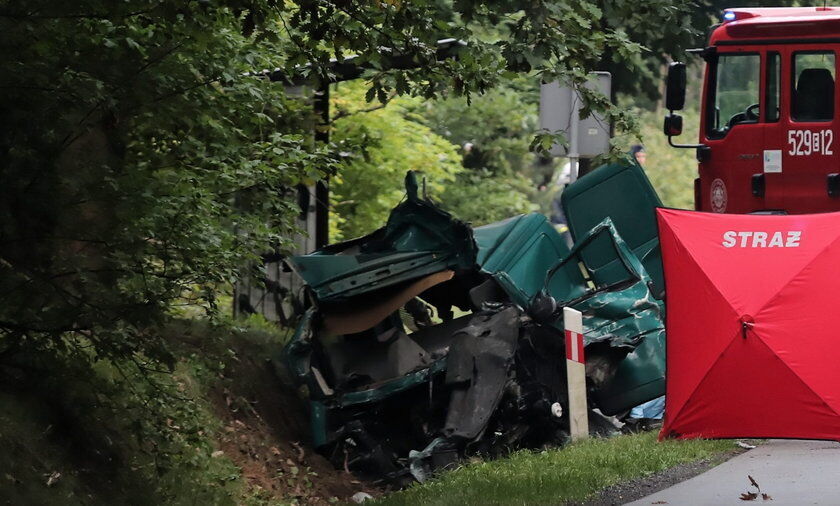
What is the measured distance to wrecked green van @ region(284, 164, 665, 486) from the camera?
13.2 metres

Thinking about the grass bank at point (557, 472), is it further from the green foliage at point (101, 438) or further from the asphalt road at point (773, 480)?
the green foliage at point (101, 438)

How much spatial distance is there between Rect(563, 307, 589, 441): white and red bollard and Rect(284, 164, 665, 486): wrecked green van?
0.20 metres

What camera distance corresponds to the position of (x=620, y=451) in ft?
37.6

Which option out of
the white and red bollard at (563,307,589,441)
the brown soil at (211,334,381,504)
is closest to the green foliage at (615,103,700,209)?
the brown soil at (211,334,381,504)

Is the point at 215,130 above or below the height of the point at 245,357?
above

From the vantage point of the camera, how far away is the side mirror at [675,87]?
15953 millimetres

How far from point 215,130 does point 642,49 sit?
10.1ft

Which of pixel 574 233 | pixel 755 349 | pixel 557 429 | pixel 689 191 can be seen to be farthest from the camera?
pixel 689 191

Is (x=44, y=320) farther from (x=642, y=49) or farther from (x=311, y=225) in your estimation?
(x=311, y=225)

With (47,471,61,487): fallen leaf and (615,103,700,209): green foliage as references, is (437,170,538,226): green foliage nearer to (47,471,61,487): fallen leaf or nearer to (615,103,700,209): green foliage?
(615,103,700,209): green foliage

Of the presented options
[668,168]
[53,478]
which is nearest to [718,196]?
[53,478]

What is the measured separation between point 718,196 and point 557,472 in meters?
6.88

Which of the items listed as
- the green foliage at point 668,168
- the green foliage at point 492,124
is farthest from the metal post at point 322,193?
the green foliage at point 668,168

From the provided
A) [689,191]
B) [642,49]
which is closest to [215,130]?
[642,49]
